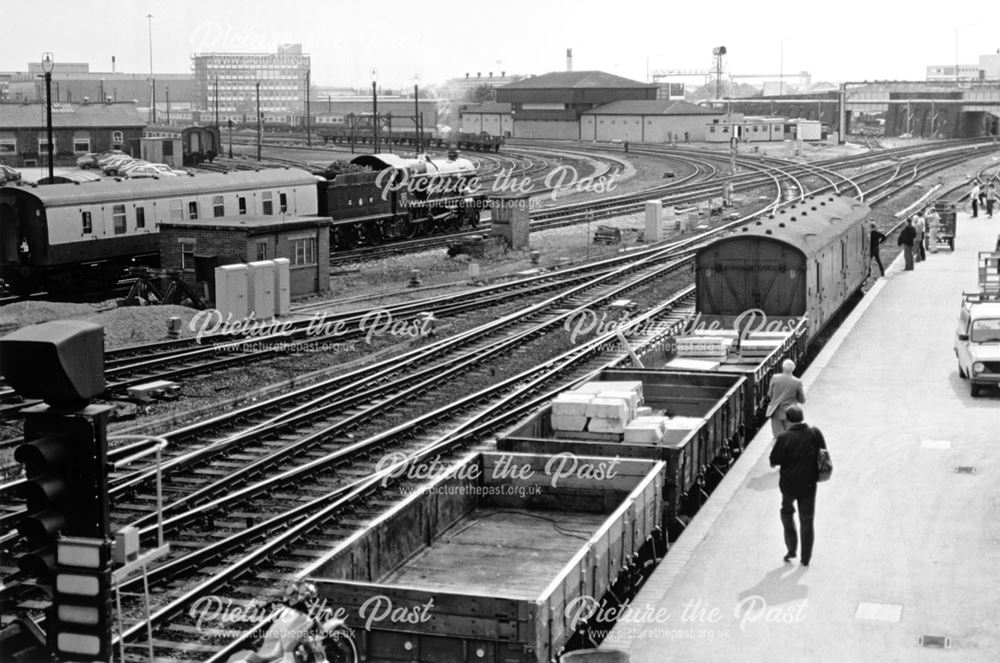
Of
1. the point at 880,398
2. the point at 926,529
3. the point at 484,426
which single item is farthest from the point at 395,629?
the point at 880,398

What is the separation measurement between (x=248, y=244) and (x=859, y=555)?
69.1ft

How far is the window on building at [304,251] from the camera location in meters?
34.4

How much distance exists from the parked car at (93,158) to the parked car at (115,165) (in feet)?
6.54

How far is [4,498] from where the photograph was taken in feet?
56.1

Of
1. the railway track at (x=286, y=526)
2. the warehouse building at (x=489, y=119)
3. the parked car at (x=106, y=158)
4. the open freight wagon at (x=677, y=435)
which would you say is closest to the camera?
the railway track at (x=286, y=526)

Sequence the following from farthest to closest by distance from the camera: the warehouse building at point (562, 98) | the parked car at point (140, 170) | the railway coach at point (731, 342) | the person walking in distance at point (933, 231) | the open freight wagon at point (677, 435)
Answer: the warehouse building at point (562, 98) < the parked car at point (140, 170) < the person walking in distance at point (933, 231) < the railway coach at point (731, 342) < the open freight wagon at point (677, 435)

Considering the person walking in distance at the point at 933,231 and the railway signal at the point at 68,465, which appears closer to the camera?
the railway signal at the point at 68,465

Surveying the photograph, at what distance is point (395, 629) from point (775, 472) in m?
7.68

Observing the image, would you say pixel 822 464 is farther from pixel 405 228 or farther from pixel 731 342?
pixel 405 228

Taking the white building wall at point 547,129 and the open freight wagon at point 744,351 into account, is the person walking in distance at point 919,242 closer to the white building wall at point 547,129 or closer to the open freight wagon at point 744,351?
the open freight wagon at point 744,351

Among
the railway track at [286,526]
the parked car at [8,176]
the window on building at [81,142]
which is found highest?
the window on building at [81,142]

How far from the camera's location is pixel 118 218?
35.7 meters

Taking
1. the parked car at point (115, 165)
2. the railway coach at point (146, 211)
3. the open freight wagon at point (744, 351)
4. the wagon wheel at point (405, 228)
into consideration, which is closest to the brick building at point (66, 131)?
the parked car at point (115, 165)

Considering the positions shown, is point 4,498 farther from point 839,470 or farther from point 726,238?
point 726,238
